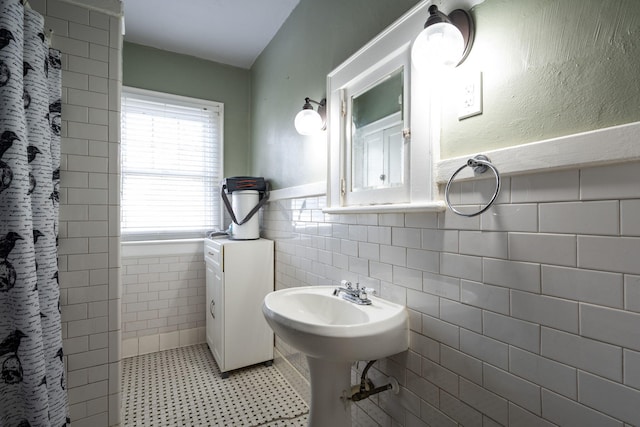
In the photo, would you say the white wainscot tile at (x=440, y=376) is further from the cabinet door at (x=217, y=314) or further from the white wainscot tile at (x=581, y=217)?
the cabinet door at (x=217, y=314)

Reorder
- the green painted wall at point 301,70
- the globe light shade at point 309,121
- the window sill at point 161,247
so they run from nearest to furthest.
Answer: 1. the green painted wall at point 301,70
2. the globe light shade at point 309,121
3. the window sill at point 161,247

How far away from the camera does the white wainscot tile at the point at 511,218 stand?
808 millimetres

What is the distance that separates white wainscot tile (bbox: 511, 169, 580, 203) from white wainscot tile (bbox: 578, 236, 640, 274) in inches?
4.4

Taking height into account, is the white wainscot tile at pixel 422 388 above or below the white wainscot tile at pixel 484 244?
below

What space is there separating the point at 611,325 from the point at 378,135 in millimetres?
1011

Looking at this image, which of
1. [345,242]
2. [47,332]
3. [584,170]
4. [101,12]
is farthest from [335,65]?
[47,332]

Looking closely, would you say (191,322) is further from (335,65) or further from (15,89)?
(335,65)

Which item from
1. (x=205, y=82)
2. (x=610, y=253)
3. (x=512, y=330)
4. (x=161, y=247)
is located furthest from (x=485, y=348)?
(x=205, y=82)

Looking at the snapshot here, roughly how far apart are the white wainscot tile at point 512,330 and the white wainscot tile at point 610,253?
22 cm

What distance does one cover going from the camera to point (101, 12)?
1403mm

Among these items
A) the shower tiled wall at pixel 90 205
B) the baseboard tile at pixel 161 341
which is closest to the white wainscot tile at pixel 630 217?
the shower tiled wall at pixel 90 205

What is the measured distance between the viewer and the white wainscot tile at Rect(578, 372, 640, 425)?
65cm

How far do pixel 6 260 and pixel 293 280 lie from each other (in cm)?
140

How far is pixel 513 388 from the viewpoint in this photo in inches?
33.6
